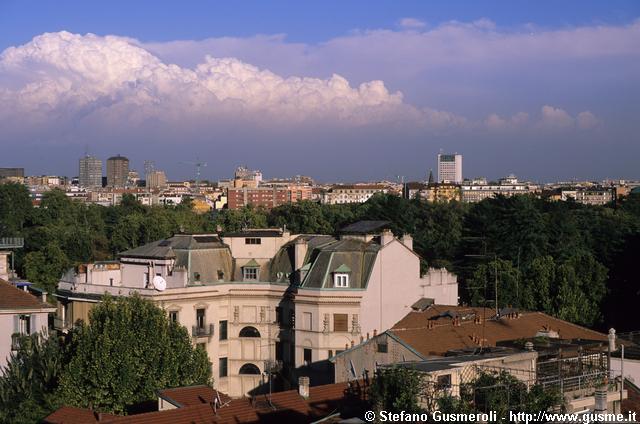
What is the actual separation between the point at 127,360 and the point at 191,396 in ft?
27.1

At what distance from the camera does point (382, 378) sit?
70.3 feet

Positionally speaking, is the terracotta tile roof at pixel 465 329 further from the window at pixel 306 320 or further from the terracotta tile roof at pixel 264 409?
the terracotta tile roof at pixel 264 409

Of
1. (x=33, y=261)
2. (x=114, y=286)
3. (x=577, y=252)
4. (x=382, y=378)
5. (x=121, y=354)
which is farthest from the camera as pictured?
(x=33, y=261)

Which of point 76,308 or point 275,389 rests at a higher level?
point 76,308

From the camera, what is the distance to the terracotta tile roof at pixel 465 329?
35219mm

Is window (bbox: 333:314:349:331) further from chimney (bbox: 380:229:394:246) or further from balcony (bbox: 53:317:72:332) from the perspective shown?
balcony (bbox: 53:317:72:332)

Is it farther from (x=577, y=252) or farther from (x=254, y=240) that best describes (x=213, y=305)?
(x=577, y=252)

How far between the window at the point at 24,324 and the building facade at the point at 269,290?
528 centimetres

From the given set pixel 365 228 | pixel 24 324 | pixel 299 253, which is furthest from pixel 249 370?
pixel 24 324

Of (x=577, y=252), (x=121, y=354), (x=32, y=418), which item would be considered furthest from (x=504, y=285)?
(x=32, y=418)

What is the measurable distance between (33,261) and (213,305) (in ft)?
132

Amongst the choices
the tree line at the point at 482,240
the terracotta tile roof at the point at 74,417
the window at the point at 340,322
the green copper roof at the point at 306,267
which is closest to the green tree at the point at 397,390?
the terracotta tile roof at the point at 74,417

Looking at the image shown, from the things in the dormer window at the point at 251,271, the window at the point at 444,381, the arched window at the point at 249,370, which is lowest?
the arched window at the point at 249,370

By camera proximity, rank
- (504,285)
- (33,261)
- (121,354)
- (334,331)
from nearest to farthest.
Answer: (121,354), (334,331), (504,285), (33,261)
